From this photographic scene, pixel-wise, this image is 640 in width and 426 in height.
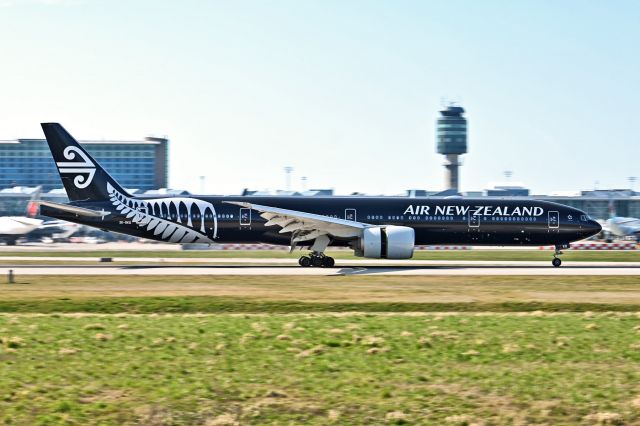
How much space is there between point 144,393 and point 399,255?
1085 inches

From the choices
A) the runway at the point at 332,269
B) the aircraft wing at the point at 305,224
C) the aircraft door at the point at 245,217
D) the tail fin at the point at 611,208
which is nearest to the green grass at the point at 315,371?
the runway at the point at 332,269

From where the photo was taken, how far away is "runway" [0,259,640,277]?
39594mm

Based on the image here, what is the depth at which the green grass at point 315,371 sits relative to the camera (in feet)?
49.1

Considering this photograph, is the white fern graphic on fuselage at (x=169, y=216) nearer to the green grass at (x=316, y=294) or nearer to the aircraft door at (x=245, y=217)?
the aircraft door at (x=245, y=217)

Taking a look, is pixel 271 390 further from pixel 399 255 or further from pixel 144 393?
pixel 399 255

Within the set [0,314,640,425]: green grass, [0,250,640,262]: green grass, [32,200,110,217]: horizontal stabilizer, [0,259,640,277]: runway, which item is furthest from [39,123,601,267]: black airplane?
[0,314,640,425]: green grass

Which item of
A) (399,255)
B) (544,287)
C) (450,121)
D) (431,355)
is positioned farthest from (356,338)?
(450,121)

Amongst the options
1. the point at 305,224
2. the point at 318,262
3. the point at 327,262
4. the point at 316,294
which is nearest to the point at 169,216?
the point at 305,224

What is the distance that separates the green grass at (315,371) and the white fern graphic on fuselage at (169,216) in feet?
74.0

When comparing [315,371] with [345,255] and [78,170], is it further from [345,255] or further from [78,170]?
[345,255]

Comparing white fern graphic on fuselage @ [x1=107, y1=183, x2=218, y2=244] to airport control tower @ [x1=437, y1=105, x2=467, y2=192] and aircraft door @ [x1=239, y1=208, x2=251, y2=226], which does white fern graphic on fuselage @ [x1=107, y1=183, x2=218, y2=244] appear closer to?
aircraft door @ [x1=239, y1=208, x2=251, y2=226]

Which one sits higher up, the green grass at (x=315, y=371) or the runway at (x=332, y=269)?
the runway at (x=332, y=269)

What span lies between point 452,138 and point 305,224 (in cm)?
14510

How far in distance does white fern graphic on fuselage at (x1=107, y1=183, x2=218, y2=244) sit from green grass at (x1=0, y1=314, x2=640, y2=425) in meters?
22.5
